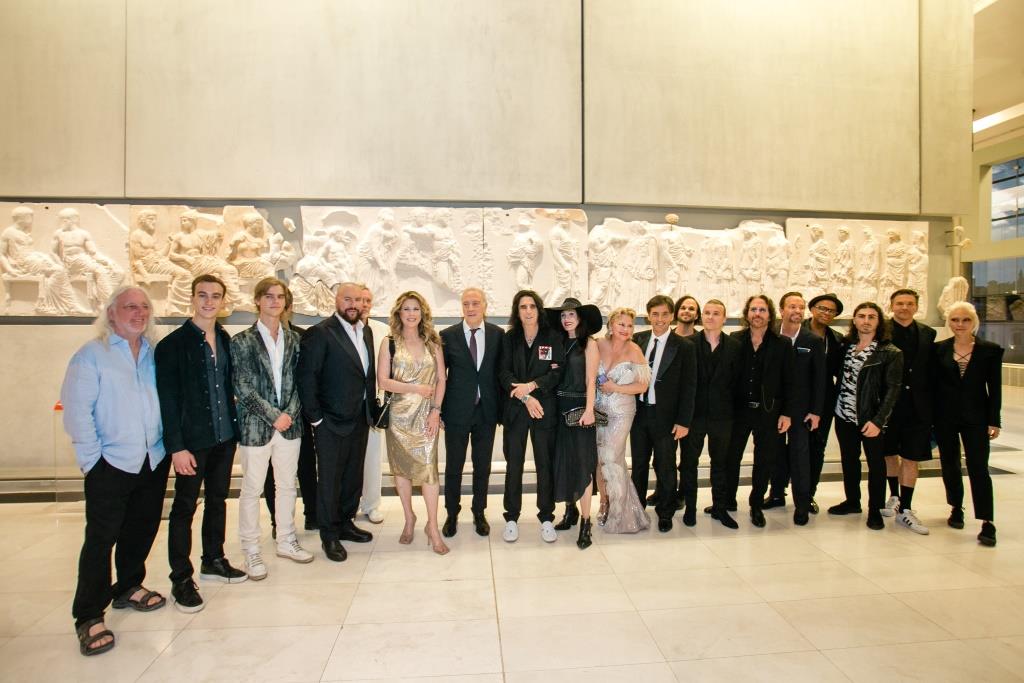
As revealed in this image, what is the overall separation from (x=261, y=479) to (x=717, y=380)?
122 inches

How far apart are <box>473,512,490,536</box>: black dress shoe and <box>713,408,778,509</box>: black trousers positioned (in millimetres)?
1787

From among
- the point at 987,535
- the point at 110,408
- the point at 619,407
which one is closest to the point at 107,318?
the point at 110,408

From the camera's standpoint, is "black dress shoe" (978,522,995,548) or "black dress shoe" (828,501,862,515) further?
"black dress shoe" (828,501,862,515)

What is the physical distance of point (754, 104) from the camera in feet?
19.7

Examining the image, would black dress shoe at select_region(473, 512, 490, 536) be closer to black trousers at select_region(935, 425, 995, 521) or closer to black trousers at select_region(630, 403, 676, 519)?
black trousers at select_region(630, 403, 676, 519)

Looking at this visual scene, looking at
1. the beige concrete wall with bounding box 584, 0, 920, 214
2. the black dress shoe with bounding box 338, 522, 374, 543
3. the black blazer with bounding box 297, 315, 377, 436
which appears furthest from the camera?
the beige concrete wall with bounding box 584, 0, 920, 214

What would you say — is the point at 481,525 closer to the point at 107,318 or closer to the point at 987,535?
the point at 107,318

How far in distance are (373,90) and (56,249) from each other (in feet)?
11.4

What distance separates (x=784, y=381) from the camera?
4.00m

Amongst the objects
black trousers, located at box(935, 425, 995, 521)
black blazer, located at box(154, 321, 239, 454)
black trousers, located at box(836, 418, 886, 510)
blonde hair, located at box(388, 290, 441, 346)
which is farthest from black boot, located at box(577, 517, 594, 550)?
black trousers, located at box(935, 425, 995, 521)

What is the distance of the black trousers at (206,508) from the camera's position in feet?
9.27

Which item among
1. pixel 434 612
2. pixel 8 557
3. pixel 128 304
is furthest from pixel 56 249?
pixel 434 612

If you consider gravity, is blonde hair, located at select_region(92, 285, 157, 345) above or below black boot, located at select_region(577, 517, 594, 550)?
above

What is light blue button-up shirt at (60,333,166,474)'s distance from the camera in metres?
2.37
